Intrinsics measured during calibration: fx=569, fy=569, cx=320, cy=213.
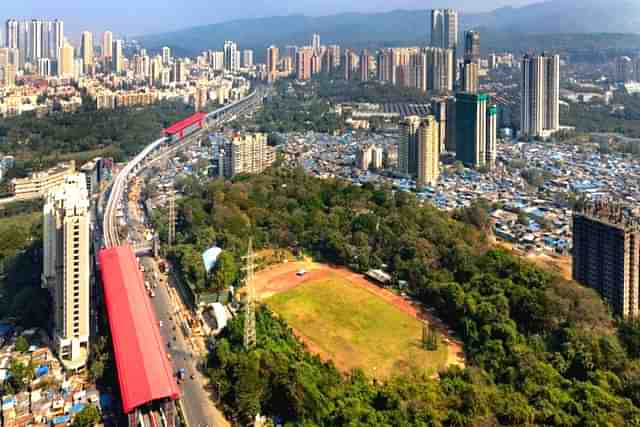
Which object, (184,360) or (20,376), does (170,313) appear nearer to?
(184,360)

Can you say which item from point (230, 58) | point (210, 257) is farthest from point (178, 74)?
point (210, 257)

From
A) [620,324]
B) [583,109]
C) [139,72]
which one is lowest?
[620,324]

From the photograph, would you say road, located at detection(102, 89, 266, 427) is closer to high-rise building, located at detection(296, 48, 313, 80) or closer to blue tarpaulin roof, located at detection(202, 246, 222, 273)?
blue tarpaulin roof, located at detection(202, 246, 222, 273)

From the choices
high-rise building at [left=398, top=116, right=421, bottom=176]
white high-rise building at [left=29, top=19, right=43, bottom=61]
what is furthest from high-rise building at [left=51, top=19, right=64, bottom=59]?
high-rise building at [left=398, top=116, right=421, bottom=176]

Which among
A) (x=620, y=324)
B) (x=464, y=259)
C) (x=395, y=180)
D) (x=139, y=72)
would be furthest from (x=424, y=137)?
(x=139, y=72)

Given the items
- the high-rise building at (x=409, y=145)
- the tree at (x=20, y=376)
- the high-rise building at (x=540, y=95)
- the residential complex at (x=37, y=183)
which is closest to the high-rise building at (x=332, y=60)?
the high-rise building at (x=540, y=95)

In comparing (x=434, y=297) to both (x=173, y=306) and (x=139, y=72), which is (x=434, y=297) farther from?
(x=139, y=72)

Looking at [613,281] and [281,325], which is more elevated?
[613,281]

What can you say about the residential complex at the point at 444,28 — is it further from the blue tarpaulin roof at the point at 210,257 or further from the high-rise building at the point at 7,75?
the blue tarpaulin roof at the point at 210,257
